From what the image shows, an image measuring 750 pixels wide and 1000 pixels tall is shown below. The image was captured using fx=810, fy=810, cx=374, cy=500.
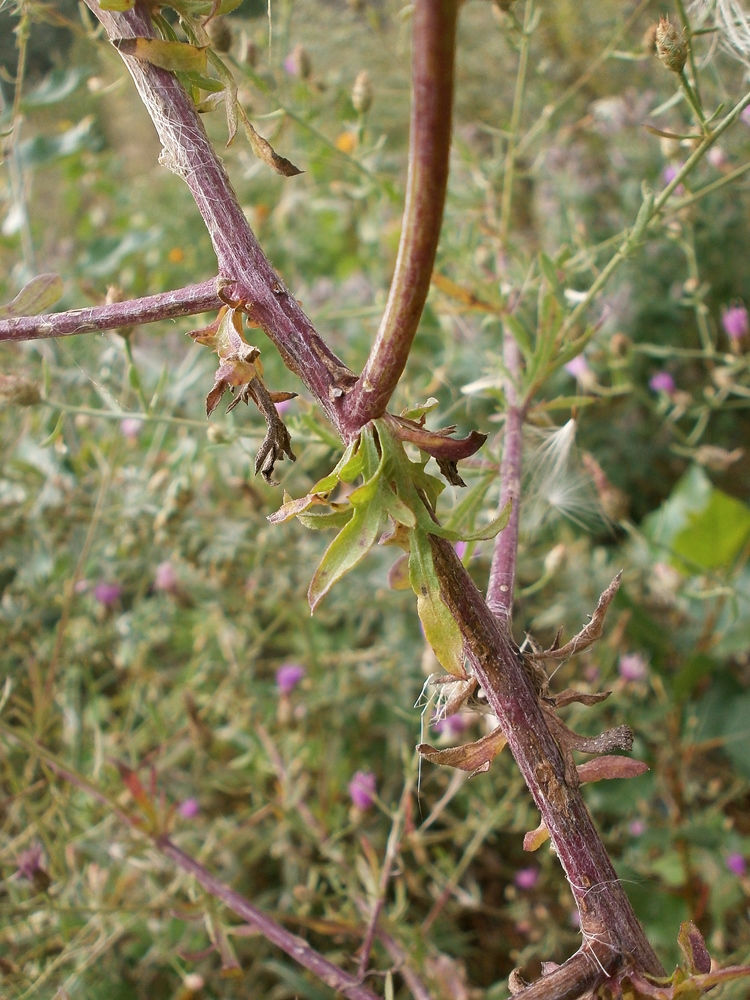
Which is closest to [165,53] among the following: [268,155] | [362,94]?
[268,155]

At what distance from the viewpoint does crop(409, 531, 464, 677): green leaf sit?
0.94 feet

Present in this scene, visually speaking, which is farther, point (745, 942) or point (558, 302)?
point (745, 942)

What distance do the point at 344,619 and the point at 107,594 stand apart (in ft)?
1.12

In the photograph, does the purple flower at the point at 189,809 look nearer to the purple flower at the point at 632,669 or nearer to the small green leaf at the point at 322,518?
the purple flower at the point at 632,669

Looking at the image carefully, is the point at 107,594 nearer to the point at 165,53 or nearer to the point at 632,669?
the point at 632,669

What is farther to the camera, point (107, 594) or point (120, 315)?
point (107, 594)

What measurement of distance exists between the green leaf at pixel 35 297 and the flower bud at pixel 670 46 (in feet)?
1.19

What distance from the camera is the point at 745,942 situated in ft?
2.63

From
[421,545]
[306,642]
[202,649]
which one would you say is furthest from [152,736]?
[421,545]

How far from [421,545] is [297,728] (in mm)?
726

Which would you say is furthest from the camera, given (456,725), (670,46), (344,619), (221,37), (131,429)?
(344,619)

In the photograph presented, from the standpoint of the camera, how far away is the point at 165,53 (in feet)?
0.95

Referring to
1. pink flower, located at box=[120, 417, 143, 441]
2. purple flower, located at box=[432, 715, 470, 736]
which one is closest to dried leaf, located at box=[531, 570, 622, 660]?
purple flower, located at box=[432, 715, 470, 736]

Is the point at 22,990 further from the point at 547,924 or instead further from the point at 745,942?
the point at 745,942
